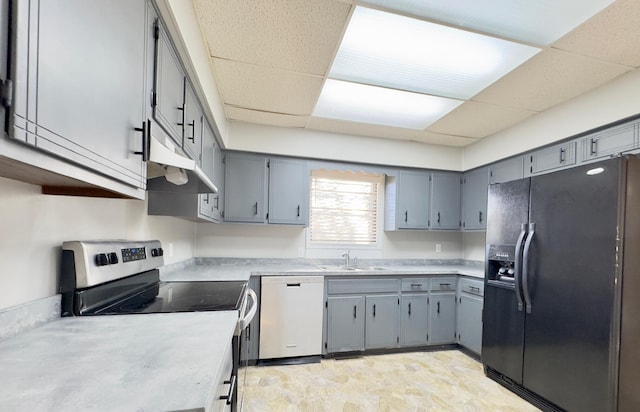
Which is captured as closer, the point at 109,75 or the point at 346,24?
the point at 109,75

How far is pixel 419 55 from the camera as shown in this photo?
189 centimetres

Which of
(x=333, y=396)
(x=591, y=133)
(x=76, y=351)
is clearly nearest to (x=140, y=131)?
(x=76, y=351)

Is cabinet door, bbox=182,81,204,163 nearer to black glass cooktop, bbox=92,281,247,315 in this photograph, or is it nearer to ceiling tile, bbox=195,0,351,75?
ceiling tile, bbox=195,0,351,75

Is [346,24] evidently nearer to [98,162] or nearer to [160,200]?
[98,162]

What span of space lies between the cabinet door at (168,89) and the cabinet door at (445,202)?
Answer: 9.83 ft

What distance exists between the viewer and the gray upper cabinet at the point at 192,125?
5.49 feet

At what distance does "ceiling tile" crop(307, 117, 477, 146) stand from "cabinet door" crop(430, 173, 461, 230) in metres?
0.43

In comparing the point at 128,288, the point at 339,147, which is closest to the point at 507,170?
the point at 339,147

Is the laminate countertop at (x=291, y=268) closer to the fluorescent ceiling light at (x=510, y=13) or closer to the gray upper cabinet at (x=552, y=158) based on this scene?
the gray upper cabinet at (x=552, y=158)

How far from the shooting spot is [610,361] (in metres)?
1.68

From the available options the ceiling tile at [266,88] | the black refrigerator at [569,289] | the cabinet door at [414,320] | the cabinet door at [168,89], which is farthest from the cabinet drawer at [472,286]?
the cabinet door at [168,89]

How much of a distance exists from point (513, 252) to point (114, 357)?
2.62 meters

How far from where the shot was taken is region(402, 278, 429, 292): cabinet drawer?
308 centimetres

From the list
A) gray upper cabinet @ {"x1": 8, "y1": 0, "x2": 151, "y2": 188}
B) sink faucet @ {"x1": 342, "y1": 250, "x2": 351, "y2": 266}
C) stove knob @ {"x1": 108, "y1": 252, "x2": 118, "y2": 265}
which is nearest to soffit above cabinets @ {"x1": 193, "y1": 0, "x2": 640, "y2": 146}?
gray upper cabinet @ {"x1": 8, "y1": 0, "x2": 151, "y2": 188}
